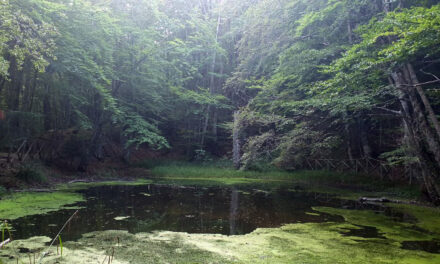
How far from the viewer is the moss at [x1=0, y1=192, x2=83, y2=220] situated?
4.93 meters

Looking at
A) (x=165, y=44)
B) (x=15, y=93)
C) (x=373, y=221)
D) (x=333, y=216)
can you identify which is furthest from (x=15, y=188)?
(x=165, y=44)

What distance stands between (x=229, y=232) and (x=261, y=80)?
9861 millimetres

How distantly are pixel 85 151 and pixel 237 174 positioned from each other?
6.49 m

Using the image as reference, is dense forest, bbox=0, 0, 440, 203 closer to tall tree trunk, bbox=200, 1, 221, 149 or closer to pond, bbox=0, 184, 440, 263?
tall tree trunk, bbox=200, 1, 221, 149

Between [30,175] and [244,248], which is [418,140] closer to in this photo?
[244,248]

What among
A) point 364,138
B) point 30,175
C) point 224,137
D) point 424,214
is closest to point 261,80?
point 364,138

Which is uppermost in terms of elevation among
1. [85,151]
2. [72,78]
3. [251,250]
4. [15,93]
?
[72,78]

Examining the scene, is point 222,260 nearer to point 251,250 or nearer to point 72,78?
point 251,250

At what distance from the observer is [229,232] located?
4391mm

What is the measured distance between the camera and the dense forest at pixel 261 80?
7.16 metres

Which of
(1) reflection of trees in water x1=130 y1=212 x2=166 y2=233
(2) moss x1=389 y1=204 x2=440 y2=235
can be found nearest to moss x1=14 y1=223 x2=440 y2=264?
(1) reflection of trees in water x1=130 y1=212 x2=166 y2=233

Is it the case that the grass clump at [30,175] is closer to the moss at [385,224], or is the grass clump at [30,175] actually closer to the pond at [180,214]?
the pond at [180,214]

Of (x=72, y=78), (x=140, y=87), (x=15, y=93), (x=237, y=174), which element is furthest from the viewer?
(x=140, y=87)

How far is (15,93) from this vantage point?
985 centimetres
